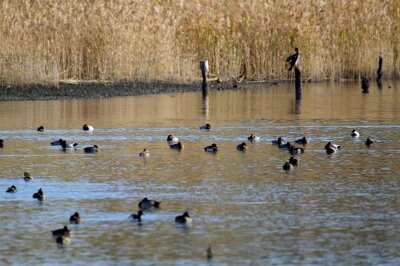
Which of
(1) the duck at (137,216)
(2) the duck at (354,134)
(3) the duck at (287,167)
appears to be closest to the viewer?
(1) the duck at (137,216)

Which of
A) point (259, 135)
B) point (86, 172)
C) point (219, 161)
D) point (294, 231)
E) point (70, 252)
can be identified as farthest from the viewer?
point (259, 135)

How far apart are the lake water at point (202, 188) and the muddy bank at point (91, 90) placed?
2.20 m

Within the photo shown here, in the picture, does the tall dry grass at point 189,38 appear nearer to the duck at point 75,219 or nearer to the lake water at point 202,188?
the lake water at point 202,188

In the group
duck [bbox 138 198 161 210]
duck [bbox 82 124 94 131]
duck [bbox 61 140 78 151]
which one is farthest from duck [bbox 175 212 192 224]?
duck [bbox 82 124 94 131]

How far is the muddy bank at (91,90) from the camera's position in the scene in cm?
2914

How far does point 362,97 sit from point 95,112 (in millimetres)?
8288

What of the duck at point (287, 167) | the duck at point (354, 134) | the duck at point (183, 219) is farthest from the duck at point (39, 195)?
the duck at point (354, 134)

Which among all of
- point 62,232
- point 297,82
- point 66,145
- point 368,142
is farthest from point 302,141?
point 297,82

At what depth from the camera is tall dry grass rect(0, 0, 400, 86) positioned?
3038 cm

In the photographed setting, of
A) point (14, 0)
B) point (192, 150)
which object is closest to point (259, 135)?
point (192, 150)

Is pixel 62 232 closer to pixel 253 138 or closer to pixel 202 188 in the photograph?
pixel 202 188

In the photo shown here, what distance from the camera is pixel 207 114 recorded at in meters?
26.0

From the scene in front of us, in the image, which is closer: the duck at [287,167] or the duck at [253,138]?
the duck at [287,167]

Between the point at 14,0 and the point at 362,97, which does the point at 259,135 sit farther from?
the point at 14,0
